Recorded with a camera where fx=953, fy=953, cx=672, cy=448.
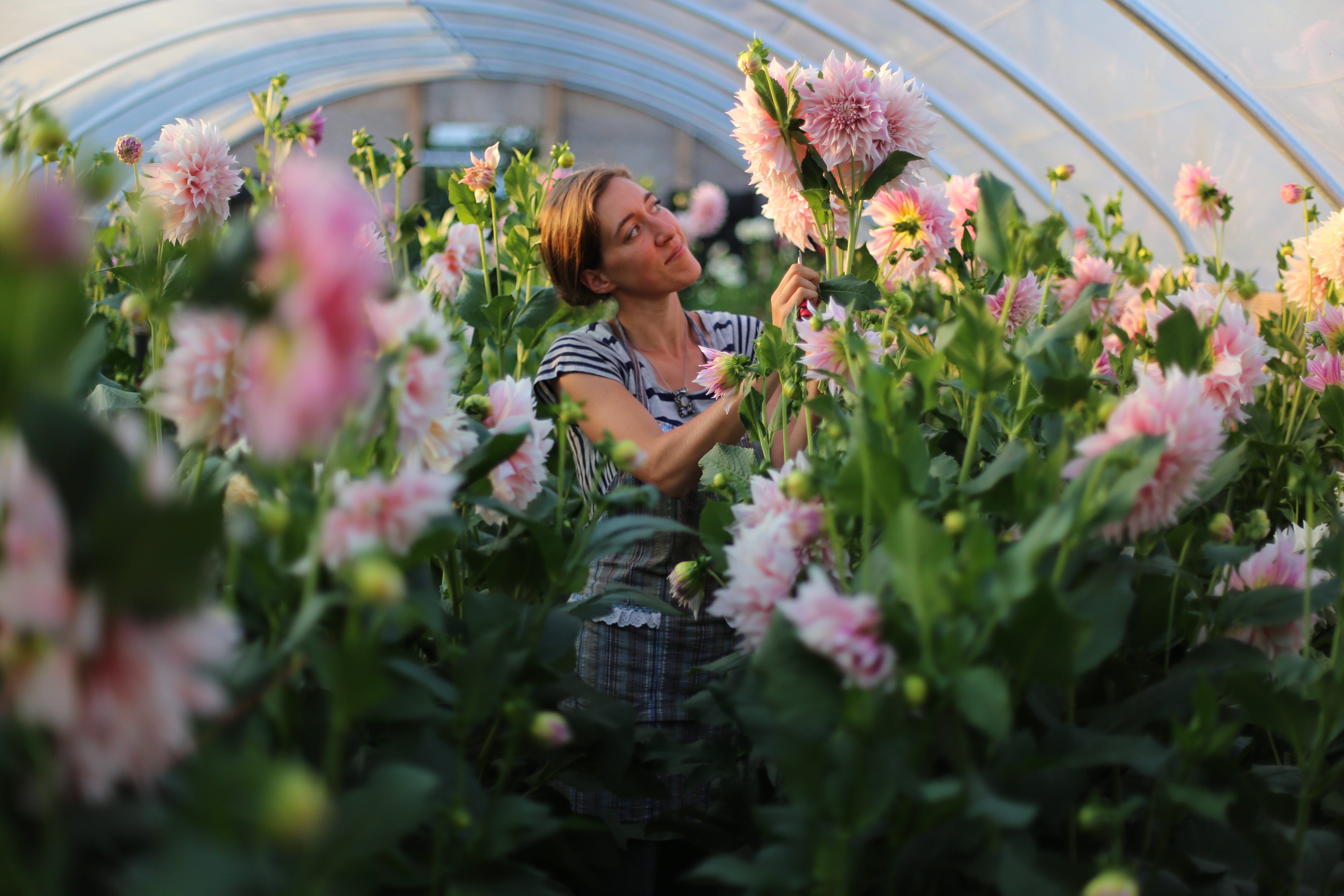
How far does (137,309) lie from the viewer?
63 cm

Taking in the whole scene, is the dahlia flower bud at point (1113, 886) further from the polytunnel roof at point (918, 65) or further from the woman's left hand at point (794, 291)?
the polytunnel roof at point (918, 65)

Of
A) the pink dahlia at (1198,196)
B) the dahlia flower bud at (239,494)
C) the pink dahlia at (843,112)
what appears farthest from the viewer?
the pink dahlia at (1198,196)

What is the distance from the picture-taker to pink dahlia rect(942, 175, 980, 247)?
1031 millimetres

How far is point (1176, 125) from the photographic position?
2.71 m

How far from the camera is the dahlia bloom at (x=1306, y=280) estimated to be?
109cm

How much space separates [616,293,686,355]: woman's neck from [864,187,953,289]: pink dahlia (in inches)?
19.1

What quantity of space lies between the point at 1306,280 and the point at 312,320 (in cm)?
123

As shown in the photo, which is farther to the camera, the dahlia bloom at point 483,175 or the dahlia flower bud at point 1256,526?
the dahlia bloom at point 483,175

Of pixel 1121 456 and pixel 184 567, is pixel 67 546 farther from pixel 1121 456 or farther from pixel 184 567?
pixel 1121 456

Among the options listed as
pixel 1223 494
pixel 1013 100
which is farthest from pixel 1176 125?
pixel 1223 494

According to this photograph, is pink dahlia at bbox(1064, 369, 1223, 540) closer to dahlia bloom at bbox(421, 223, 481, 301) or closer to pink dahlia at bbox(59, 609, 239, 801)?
pink dahlia at bbox(59, 609, 239, 801)

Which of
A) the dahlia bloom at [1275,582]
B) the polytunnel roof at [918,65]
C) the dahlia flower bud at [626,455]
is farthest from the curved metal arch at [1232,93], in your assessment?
the dahlia flower bud at [626,455]

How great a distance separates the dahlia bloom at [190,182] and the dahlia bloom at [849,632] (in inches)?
27.0

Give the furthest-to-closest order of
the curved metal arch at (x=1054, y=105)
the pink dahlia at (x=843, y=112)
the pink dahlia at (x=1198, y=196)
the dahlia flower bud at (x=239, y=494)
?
1. the curved metal arch at (x=1054, y=105)
2. the pink dahlia at (x=1198, y=196)
3. the pink dahlia at (x=843, y=112)
4. the dahlia flower bud at (x=239, y=494)
